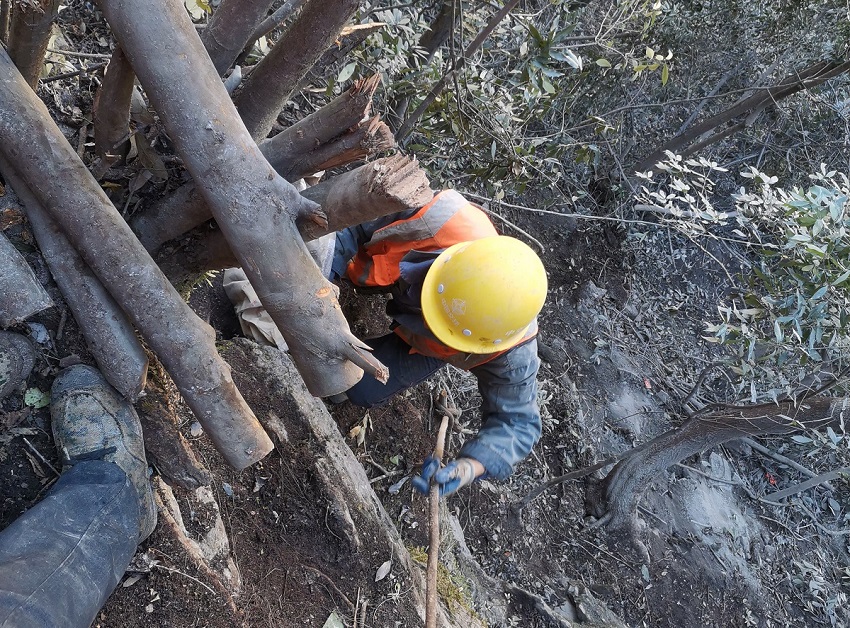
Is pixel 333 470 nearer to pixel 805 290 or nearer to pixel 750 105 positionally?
pixel 805 290

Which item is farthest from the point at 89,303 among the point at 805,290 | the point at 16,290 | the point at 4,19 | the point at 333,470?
the point at 805,290

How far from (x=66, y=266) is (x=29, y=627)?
1.06 m

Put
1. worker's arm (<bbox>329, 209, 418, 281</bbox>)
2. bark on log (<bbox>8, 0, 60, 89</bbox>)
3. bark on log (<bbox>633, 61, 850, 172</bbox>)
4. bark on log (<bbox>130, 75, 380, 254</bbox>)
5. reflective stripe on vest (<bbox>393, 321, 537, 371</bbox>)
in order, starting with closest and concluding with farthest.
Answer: bark on log (<bbox>8, 0, 60, 89</bbox>) < bark on log (<bbox>130, 75, 380, 254</bbox>) < reflective stripe on vest (<bbox>393, 321, 537, 371</bbox>) < worker's arm (<bbox>329, 209, 418, 281</bbox>) < bark on log (<bbox>633, 61, 850, 172</bbox>)

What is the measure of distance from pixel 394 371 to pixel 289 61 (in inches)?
74.6

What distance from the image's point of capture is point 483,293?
2432 mm

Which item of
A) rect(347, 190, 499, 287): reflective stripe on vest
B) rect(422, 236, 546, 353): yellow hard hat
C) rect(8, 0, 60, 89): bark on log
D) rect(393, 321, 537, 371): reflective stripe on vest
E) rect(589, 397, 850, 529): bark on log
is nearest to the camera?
rect(8, 0, 60, 89): bark on log

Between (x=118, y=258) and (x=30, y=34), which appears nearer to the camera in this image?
(x=30, y=34)

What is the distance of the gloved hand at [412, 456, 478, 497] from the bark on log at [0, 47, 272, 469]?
0.95 metres

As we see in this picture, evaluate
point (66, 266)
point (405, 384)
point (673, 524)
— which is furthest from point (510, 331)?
point (673, 524)

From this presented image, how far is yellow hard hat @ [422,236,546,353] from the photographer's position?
2.43 m

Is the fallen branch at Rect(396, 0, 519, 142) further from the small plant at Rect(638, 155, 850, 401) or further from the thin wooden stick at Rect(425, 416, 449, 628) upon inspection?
the thin wooden stick at Rect(425, 416, 449, 628)

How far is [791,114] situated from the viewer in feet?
20.6

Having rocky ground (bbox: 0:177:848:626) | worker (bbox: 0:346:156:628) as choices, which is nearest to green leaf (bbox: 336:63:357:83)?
rocky ground (bbox: 0:177:848:626)

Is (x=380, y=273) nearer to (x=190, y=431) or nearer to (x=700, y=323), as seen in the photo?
(x=190, y=431)
